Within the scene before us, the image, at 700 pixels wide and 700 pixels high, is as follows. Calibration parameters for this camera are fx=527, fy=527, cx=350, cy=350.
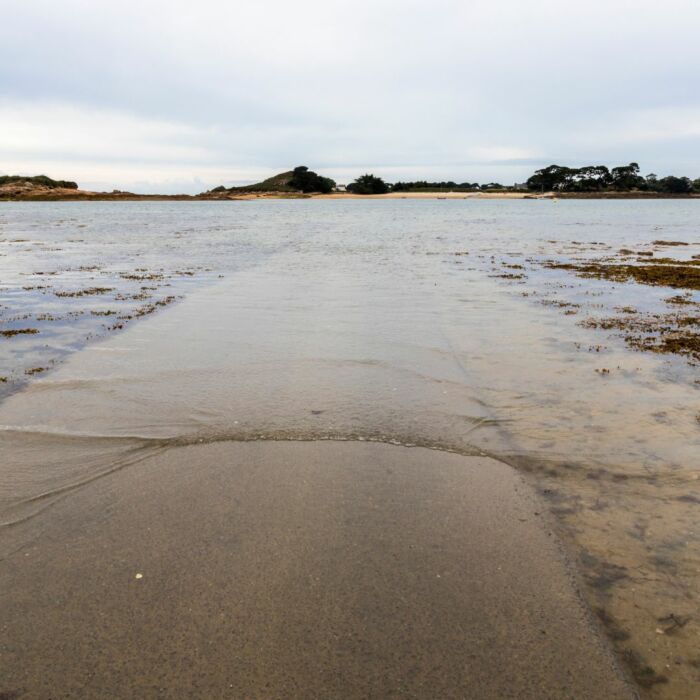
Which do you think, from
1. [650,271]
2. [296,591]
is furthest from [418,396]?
[650,271]

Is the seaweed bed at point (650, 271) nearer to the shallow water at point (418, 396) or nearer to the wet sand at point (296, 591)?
the shallow water at point (418, 396)

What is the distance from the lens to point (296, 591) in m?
4.84

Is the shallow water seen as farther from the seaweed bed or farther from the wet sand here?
the seaweed bed

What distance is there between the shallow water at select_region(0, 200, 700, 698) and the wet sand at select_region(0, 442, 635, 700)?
0.50 metres

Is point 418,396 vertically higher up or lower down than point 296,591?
higher up

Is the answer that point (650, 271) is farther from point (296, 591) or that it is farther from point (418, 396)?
point (296, 591)

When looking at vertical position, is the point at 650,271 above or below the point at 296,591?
above

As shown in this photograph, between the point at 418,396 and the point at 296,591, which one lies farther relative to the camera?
the point at 418,396

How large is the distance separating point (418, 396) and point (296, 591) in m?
5.64

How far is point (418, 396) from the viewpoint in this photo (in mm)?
10023

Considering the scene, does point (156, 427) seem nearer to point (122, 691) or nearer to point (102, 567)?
point (102, 567)

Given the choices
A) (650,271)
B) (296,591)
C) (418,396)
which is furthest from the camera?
(650,271)

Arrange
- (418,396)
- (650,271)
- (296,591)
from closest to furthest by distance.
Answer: (296,591) → (418,396) → (650,271)

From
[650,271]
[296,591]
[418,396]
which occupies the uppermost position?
[650,271]
